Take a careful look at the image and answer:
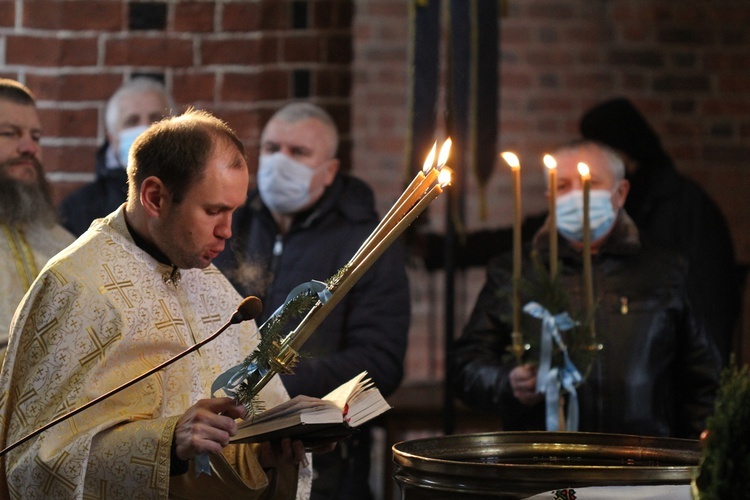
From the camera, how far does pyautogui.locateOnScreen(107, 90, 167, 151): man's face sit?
4.95m

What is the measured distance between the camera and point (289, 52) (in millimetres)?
5520

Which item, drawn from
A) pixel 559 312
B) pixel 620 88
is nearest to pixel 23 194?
pixel 559 312

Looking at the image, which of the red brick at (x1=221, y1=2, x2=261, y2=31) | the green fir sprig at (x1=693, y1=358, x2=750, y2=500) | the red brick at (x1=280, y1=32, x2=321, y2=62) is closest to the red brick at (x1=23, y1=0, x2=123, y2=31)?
the red brick at (x1=221, y1=2, x2=261, y2=31)

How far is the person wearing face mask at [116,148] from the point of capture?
4840 mm

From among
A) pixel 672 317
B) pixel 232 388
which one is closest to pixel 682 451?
pixel 232 388

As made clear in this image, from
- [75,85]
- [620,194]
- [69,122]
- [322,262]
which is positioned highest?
[75,85]

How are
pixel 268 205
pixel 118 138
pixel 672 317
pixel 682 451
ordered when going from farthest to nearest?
pixel 118 138, pixel 268 205, pixel 672 317, pixel 682 451

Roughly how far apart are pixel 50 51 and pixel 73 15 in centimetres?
18

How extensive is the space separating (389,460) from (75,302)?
9.05ft

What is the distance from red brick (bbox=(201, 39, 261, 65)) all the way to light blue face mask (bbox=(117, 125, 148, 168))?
700 mm

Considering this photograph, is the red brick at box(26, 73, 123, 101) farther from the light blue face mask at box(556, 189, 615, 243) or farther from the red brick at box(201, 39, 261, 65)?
the light blue face mask at box(556, 189, 615, 243)

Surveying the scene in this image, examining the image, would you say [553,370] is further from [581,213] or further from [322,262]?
[322,262]

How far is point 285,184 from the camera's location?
4.59m

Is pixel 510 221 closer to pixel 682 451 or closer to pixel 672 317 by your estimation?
pixel 672 317
